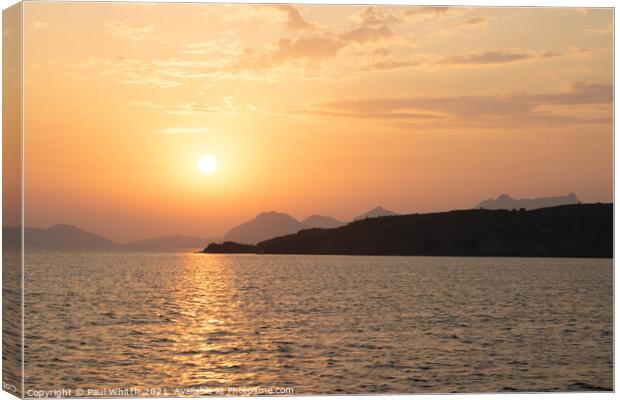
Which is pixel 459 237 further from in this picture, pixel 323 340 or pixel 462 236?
pixel 323 340

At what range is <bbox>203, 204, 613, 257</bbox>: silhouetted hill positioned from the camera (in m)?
83.1

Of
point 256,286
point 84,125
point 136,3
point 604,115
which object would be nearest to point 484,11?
point 604,115

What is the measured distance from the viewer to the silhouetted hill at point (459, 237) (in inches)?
3273

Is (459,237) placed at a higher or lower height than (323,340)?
higher

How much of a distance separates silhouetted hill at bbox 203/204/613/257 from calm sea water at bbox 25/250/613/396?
1736 cm

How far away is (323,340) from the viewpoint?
3262 centimetres

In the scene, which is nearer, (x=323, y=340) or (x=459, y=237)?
(x=323, y=340)

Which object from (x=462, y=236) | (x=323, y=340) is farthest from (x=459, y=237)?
(x=323, y=340)

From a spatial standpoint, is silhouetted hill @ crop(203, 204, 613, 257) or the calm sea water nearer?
the calm sea water

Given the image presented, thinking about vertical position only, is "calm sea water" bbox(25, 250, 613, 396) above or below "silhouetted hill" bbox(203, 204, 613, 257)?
below

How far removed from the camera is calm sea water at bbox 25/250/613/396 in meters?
24.2

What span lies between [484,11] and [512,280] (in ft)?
190

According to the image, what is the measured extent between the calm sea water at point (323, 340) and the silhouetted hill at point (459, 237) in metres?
17.4

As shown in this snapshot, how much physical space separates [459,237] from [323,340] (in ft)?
313
